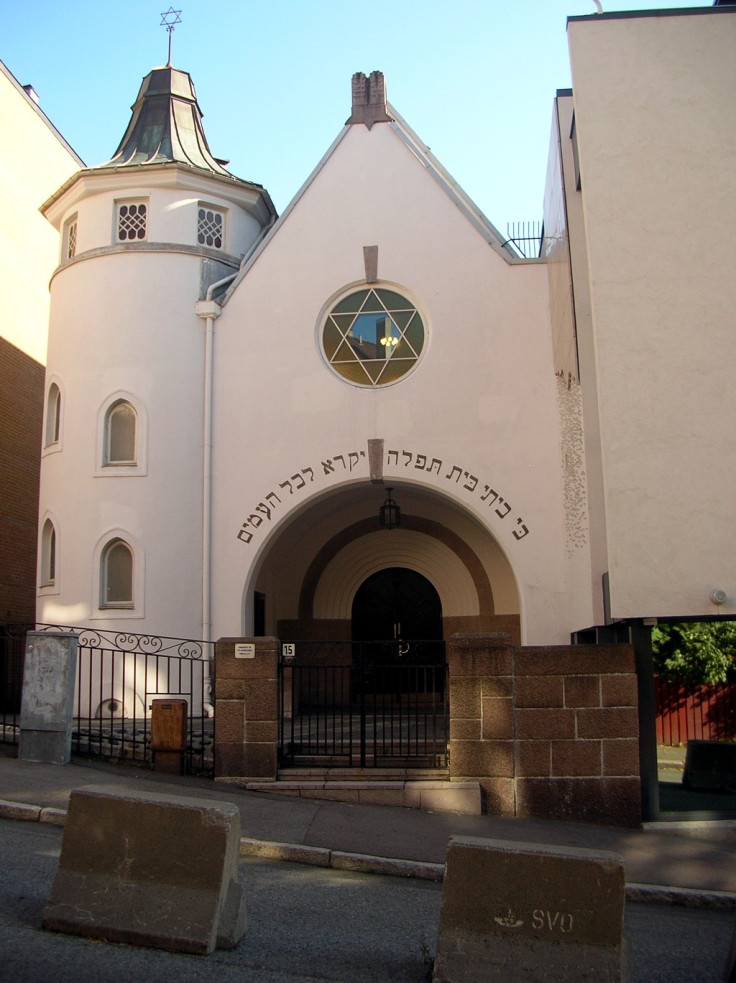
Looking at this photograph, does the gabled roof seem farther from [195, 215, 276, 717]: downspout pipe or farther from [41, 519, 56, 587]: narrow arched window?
[41, 519, 56, 587]: narrow arched window

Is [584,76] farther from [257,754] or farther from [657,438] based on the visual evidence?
[257,754]

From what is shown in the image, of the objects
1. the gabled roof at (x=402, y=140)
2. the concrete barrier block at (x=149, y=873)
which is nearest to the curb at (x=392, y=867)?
the concrete barrier block at (x=149, y=873)

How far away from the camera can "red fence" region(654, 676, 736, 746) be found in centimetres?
1884

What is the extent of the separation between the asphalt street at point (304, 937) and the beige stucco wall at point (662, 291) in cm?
364

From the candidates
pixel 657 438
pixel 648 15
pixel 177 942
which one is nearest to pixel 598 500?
pixel 657 438

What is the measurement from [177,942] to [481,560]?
1230 cm

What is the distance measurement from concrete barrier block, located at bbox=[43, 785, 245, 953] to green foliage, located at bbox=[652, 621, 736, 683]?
1377 centimetres

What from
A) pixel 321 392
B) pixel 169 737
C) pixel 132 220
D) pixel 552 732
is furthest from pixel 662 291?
pixel 132 220

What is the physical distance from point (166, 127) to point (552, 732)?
Result: 40.9 feet

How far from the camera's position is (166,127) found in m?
17.4

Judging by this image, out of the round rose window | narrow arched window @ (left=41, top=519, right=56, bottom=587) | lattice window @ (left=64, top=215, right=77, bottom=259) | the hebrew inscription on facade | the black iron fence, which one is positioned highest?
lattice window @ (left=64, top=215, right=77, bottom=259)

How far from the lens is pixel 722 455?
10.2 meters

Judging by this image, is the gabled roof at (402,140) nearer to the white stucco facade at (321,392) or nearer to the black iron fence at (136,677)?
the white stucco facade at (321,392)

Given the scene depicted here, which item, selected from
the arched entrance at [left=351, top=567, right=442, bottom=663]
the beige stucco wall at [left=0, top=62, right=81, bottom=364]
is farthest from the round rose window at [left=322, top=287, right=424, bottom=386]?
the beige stucco wall at [left=0, top=62, right=81, bottom=364]
